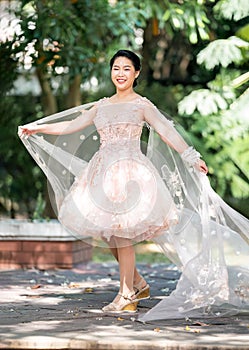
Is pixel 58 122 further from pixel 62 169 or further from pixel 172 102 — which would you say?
pixel 172 102

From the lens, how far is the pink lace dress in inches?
246

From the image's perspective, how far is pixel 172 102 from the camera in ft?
46.9

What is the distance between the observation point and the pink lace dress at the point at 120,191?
6.24 metres

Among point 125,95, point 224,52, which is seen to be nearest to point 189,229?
→ point 125,95

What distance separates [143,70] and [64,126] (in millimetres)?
8652

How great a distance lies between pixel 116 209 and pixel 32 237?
11.8ft

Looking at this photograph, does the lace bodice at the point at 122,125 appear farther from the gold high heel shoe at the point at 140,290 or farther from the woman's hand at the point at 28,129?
the gold high heel shoe at the point at 140,290

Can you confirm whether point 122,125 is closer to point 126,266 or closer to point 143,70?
point 126,266

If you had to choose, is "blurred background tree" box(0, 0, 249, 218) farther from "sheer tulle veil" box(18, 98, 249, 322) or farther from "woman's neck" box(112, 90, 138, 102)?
"woman's neck" box(112, 90, 138, 102)

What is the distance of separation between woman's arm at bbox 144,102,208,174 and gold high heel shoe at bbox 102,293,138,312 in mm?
999

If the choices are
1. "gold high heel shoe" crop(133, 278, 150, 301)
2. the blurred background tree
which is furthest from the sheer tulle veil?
the blurred background tree

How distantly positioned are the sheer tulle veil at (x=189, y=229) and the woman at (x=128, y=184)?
1 centimetres

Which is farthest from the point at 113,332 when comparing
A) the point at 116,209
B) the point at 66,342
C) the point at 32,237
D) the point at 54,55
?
the point at 54,55

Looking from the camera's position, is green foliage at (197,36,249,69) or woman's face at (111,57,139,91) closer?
woman's face at (111,57,139,91)
